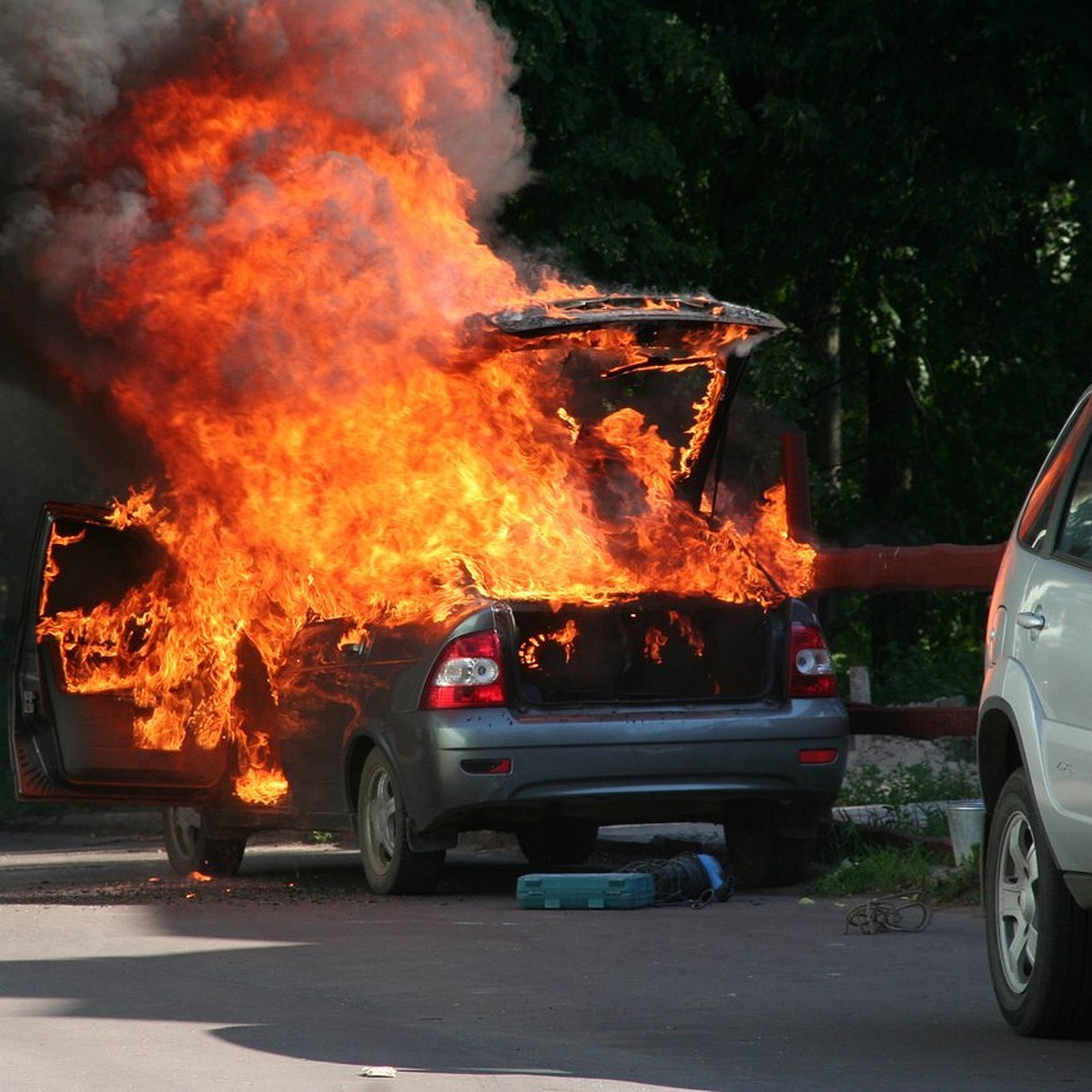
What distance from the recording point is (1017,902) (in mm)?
7559

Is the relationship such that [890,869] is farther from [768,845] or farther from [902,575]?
[902,575]

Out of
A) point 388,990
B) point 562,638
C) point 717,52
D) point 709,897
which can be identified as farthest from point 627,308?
point 717,52

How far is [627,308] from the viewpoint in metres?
11.9

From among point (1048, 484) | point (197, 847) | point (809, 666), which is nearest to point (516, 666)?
point (809, 666)

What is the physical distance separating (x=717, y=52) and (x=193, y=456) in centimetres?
1400

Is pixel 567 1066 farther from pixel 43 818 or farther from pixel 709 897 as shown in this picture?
pixel 43 818

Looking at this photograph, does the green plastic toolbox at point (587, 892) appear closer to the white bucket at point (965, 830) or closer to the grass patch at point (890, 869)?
the grass patch at point (890, 869)

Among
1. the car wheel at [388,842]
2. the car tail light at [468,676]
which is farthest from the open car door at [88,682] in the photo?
the car tail light at [468,676]

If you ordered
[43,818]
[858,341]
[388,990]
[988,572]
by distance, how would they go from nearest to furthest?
Result: [388,990] → [988,572] → [43,818] → [858,341]

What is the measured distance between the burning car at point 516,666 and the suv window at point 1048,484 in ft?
12.4

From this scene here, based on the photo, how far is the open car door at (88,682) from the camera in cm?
1266

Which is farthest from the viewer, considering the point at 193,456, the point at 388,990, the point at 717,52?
the point at 717,52

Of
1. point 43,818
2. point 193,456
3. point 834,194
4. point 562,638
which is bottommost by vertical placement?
point 43,818

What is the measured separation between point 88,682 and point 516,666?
271 cm
